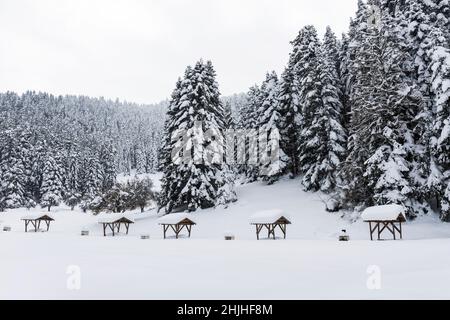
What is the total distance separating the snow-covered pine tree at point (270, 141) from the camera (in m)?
51.4

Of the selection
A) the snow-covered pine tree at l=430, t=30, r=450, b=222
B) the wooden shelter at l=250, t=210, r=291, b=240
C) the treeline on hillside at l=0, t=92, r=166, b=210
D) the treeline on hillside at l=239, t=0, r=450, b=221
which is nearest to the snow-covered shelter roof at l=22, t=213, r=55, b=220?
the treeline on hillside at l=0, t=92, r=166, b=210

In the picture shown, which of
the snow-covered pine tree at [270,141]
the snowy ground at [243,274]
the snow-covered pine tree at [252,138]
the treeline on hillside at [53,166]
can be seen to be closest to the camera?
the snowy ground at [243,274]

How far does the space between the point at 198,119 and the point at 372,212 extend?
26705 millimetres

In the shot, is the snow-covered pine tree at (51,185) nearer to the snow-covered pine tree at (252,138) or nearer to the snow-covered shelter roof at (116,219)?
the snow-covered pine tree at (252,138)

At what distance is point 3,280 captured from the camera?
13.9m

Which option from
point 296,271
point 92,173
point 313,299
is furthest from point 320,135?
point 92,173

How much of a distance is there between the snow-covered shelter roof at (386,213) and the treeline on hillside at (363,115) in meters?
4.38

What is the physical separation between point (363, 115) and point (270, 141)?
1731 centimetres

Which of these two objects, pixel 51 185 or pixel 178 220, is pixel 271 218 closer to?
pixel 178 220

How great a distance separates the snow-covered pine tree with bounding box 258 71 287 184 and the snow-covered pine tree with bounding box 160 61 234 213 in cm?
633

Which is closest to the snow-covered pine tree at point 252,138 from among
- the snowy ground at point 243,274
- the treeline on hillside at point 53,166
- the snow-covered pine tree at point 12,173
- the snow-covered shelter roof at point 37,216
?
the treeline on hillside at point 53,166

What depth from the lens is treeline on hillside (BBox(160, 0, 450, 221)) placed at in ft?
107

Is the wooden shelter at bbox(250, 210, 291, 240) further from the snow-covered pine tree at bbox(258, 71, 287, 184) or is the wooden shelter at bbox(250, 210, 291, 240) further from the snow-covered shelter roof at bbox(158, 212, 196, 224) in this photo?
the snow-covered pine tree at bbox(258, 71, 287, 184)
